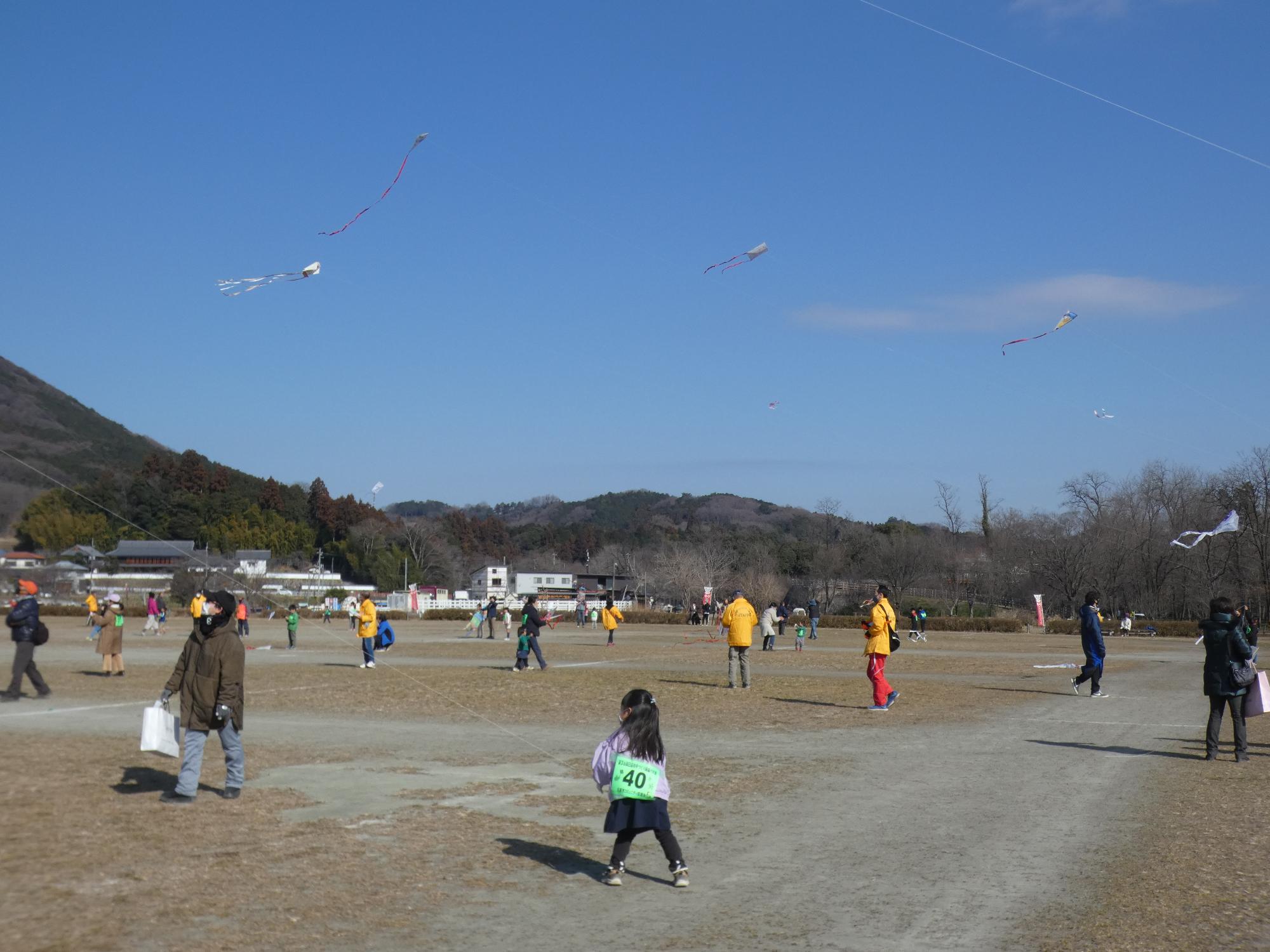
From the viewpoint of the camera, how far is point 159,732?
902cm

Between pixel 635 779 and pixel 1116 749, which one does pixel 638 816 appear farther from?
pixel 1116 749

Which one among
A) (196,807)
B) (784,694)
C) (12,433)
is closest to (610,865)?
(196,807)

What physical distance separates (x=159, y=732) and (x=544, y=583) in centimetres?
15173

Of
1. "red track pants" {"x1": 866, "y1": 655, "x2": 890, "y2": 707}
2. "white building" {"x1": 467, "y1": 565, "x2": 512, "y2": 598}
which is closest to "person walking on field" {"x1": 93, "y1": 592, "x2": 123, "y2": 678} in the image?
"red track pants" {"x1": 866, "y1": 655, "x2": 890, "y2": 707}

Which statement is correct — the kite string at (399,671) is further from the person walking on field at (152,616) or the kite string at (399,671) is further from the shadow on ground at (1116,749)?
the person walking on field at (152,616)

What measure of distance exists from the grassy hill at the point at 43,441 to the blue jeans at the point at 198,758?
10.6m

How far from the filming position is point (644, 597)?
5920 inches

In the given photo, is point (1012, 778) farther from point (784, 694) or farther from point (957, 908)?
point (784, 694)

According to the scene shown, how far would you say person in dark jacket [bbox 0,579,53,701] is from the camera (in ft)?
52.5

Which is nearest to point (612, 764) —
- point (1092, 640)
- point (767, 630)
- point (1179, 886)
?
point (1179, 886)

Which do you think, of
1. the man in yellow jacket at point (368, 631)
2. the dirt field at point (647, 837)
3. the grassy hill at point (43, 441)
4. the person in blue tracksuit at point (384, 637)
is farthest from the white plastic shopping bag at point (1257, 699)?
the person in blue tracksuit at point (384, 637)

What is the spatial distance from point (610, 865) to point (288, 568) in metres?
104

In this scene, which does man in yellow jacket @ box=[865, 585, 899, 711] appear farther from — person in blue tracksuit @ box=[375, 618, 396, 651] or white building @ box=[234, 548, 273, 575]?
white building @ box=[234, 548, 273, 575]

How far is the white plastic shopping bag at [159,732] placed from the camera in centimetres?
898
